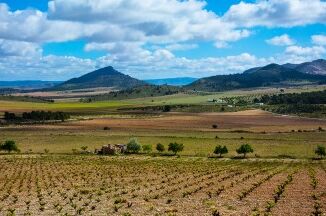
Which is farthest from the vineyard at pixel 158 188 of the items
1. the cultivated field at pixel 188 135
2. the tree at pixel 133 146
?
the cultivated field at pixel 188 135

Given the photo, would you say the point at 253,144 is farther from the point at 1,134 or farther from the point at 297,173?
the point at 1,134

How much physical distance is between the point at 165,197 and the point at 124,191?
7215mm

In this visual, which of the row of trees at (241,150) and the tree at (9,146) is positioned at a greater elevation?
the tree at (9,146)

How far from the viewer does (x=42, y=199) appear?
51.1m

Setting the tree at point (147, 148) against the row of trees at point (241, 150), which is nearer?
the row of trees at point (241, 150)

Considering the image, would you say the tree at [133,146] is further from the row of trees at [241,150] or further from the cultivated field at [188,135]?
the row of trees at [241,150]

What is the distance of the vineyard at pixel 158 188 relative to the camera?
43.8 m

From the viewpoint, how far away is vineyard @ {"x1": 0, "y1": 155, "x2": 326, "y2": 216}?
43781 mm

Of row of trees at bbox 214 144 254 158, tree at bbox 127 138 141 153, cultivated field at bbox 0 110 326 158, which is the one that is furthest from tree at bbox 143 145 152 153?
row of trees at bbox 214 144 254 158

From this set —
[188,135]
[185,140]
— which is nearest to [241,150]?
[185,140]

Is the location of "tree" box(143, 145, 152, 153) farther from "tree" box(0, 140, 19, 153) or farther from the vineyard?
"tree" box(0, 140, 19, 153)

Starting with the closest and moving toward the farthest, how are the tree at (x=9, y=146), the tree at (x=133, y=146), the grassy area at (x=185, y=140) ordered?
1. the tree at (x=9, y=146)
2. the tree at (x=133, y=146)
3. the grassy area at (x=185, y=140)

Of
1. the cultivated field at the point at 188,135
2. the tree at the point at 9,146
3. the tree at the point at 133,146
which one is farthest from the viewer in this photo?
the cultivated field at the point at 188,135

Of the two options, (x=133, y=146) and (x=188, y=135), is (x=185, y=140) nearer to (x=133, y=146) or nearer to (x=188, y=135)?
(x=188, y=135)
